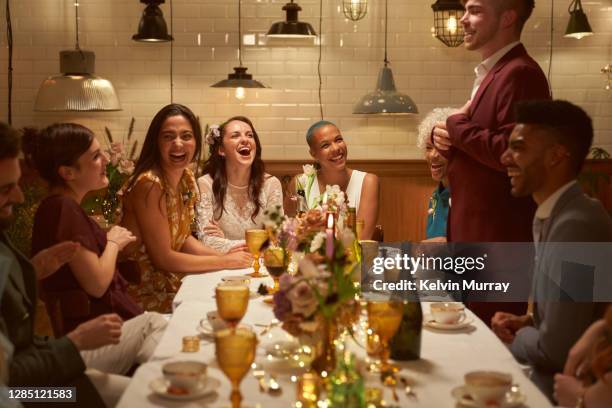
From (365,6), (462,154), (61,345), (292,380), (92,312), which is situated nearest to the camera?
(292,380)

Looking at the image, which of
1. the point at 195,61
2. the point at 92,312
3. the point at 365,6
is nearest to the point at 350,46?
the point at 365,6

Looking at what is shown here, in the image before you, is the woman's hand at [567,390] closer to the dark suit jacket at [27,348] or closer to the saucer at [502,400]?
the saucer at [502,400]

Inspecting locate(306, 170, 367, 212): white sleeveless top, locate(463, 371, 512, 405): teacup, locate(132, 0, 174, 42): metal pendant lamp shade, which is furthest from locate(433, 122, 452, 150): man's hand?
locate(132, 0, 174, 42): metal pendant lamp shade

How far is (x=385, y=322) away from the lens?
79.9 inches

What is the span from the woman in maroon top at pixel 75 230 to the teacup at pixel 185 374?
1076 mm

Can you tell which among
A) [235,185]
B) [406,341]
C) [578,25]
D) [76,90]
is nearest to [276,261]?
[406,341]

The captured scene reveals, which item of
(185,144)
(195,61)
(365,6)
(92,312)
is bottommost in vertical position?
A: (92,312)

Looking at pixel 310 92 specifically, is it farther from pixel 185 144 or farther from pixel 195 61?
pixel 185 144

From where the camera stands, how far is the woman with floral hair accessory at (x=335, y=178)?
16.3ft

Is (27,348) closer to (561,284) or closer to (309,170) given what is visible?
(561,284)

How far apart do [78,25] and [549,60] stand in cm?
375

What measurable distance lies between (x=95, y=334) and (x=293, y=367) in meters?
0.61

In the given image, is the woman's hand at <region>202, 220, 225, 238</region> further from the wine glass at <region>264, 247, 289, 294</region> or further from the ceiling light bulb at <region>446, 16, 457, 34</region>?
the ceiling light bulb at <region>446, 16, 457, 34</region>

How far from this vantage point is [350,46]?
6672 millimetres
